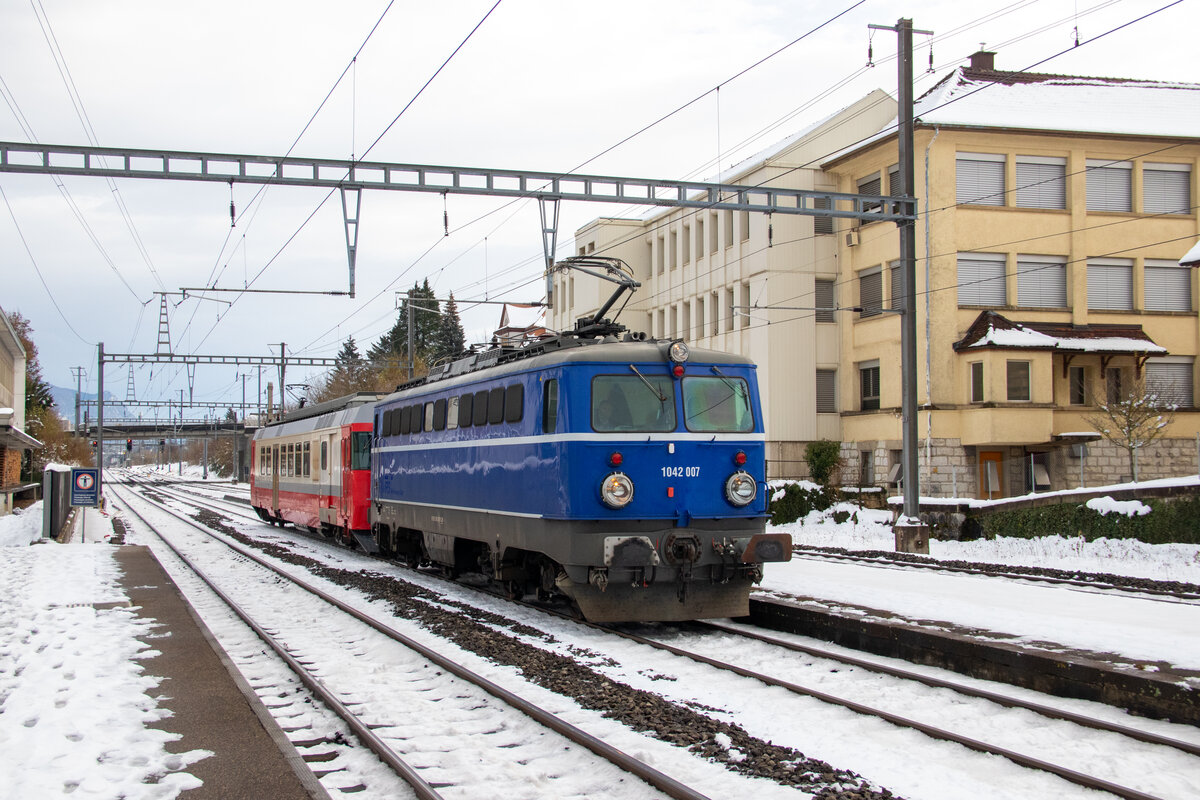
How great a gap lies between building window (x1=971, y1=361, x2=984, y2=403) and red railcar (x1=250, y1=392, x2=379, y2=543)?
19272 mm

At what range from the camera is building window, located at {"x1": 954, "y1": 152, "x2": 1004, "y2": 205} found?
34.0m

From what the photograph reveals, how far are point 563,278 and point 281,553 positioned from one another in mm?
33698

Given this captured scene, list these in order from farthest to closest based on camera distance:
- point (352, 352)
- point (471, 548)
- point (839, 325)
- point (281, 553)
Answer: point (352, 352) < point (839, 325) < point (281, 553) < point (471, 548)

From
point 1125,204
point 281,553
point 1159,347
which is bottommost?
point 281,553

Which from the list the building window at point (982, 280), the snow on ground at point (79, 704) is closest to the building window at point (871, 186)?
the building window at point (982, 280)

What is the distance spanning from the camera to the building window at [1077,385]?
3416 cm

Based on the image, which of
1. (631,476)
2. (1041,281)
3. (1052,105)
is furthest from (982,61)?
(631,476)

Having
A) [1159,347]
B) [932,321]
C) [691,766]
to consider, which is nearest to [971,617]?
[691,766]

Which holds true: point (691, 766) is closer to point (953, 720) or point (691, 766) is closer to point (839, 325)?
point (953, 720)

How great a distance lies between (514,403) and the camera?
504 inches

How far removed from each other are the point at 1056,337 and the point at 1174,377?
16.8ft

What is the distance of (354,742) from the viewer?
7.20 metres

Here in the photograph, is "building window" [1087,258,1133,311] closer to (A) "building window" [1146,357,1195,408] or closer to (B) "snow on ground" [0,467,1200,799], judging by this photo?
(A) "building window" [1146,357,1195,408]

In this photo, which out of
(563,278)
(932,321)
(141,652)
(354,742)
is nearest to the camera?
(354,742)
